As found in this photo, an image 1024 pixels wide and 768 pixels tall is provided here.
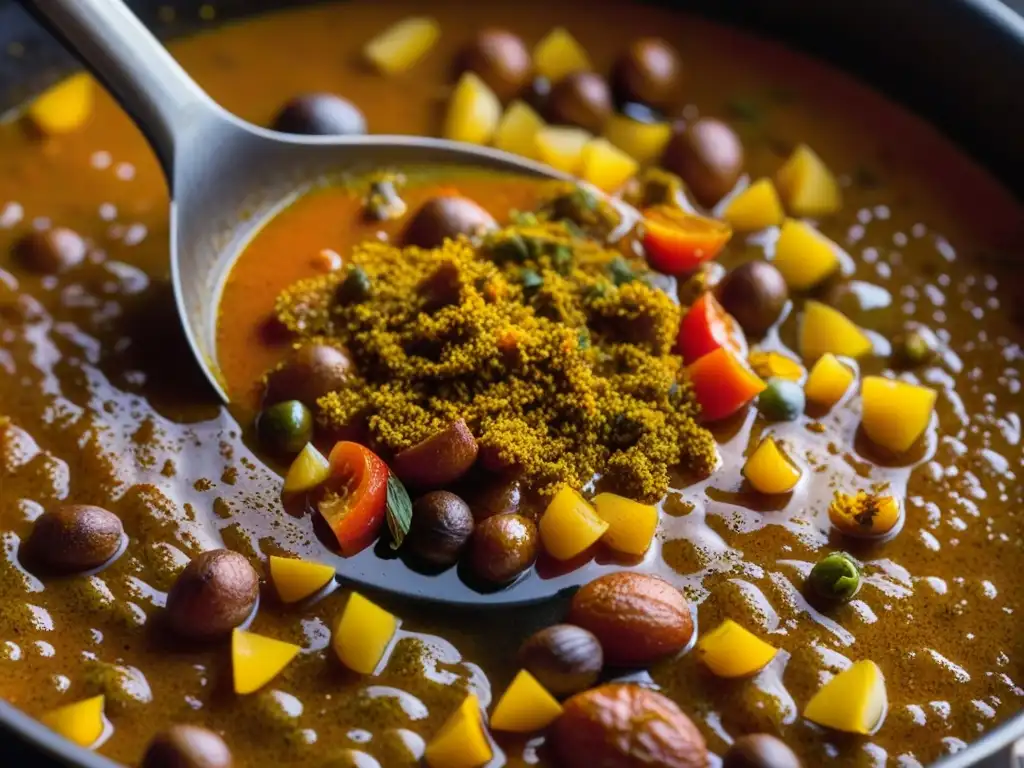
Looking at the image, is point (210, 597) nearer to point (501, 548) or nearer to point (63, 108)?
point (501, 548)

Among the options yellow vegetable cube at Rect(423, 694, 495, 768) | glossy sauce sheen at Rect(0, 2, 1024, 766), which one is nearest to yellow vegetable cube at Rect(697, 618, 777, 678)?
glossy sauce sheen at Rect(0, 2, 1024, 766)

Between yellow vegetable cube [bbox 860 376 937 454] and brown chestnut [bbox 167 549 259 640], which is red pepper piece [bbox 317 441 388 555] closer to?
brown chestnut [bbox 167 549 259 640]

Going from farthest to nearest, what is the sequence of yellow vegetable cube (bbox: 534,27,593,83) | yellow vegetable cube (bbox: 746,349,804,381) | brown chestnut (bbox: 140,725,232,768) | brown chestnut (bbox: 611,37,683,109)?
yellow vegetable cube (bbox: 534,27,593,83) < brown chestnut (bbox: 611,37,683,109) < yellow vegetable cube (bbox: 746,349,804,381) < brown chestnut (bbox: 140,725,232,768)

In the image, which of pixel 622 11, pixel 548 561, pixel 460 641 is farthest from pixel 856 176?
pixel 460 641

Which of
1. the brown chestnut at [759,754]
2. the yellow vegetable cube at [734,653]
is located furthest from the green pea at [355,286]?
the brown chestnut at [759,754]

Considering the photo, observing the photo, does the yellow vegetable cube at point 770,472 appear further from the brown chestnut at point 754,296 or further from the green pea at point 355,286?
the green pea at point 355,286

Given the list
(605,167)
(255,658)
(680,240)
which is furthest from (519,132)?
(255,658)
